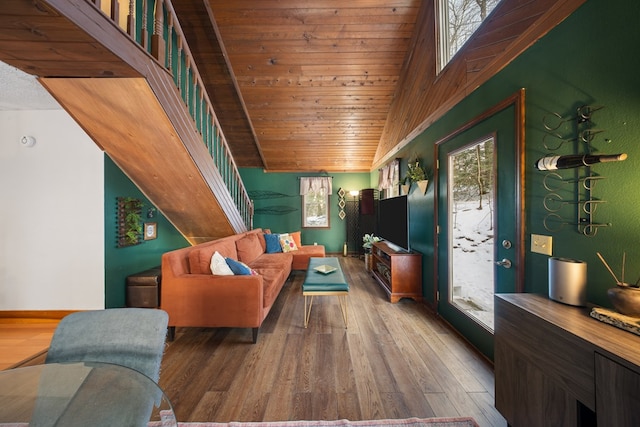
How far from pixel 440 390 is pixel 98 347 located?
2.10 m

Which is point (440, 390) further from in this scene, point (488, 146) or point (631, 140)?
point (488, 146)

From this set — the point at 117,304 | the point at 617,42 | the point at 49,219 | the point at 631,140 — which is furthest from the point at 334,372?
the point at 49,219

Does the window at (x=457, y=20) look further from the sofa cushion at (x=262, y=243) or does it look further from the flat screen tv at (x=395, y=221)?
the sofa cushion at (x=262, y=243)

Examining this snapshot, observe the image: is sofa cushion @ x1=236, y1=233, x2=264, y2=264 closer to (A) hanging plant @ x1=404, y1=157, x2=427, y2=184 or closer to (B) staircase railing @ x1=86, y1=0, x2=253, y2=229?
(B) staircase railing @ x1=86, y1=0, x2=253, y2=229

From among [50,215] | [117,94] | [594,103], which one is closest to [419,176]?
[594,103]

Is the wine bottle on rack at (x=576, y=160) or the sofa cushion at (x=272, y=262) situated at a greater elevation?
the wine bottle on rack at (x=576, y=160)

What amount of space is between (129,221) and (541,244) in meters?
4.47

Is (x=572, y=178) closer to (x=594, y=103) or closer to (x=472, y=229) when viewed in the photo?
(x=594, y=103)

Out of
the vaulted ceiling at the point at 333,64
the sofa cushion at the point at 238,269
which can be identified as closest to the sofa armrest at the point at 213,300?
the sofa cushion at the point at 238,269

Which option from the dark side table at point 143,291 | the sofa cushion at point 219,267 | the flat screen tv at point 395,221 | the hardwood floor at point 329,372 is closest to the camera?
the hardwood floor at point 329,372

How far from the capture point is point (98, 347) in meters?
1.14

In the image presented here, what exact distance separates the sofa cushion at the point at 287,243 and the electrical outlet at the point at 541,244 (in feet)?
13.1

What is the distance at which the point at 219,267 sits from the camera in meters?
2.52

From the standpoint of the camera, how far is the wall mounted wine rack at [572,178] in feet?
4.23
